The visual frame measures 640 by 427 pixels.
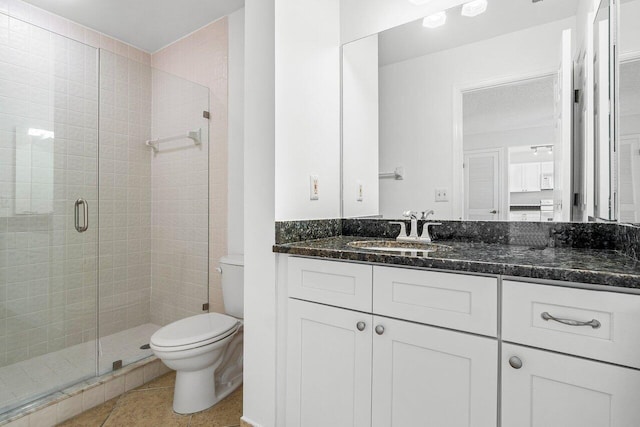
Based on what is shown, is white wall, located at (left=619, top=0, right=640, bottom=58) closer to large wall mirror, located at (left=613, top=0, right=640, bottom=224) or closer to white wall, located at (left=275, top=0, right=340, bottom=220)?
large wall mirror, located at (left=613, top=0, right=640, bottom=224)

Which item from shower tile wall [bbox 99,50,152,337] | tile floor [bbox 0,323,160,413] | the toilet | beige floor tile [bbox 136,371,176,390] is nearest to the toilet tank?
the toilet

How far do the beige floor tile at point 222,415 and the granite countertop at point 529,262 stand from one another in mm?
1012

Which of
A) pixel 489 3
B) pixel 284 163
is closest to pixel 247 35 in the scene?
pixel 284 163

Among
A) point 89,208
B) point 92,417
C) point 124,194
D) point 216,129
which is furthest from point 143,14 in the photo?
point 92,417

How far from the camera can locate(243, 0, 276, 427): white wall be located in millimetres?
1379

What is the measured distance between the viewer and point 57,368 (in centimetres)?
183

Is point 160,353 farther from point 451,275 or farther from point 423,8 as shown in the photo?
point 423,8

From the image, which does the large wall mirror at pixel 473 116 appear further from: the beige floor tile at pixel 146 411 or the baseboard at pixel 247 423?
the beige floor tile at pixel 146 411

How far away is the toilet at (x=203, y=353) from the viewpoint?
62.6 inches

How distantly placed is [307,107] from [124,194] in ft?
5.62

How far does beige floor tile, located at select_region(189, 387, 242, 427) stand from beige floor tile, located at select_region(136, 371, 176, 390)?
0.41 meters

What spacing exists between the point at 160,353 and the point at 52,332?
950 mm

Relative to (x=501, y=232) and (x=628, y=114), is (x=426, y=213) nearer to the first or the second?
(x=501, y=232)

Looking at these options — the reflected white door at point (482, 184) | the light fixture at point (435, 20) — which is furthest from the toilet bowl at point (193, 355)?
the light fixture at point (435, 20)
